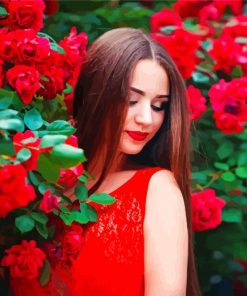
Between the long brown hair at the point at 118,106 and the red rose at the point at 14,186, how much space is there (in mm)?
443

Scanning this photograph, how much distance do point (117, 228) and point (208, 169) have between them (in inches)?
24.4

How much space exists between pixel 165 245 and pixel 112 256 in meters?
0.14

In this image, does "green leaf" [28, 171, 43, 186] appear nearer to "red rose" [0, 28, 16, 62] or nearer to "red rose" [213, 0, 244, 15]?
"red rose" [0, 28, 16, 62]

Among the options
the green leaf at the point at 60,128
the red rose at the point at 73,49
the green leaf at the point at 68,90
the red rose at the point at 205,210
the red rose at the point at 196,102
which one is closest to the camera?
the green leaf at the point at 60,128

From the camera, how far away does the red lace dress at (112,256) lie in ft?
6.04

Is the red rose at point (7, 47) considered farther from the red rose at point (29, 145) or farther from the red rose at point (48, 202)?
the red rose at point (48, 202)

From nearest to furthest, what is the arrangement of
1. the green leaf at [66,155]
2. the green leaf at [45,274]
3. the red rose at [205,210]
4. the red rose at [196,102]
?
the green leaf at [66,155] < the green leaf at [45,274] < the red rose at [205,210] < the red rose at [196,102]

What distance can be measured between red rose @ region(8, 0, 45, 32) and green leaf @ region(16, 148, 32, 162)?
19.4 inches

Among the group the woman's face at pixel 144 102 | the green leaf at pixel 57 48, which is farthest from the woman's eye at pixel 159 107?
the green leaf at pixel 57 48

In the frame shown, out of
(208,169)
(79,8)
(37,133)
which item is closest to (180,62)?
(208,169)

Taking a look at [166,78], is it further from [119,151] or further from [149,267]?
[149,267]

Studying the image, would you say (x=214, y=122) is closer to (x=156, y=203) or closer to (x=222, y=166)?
(x=222, y=166)

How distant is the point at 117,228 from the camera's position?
1873 millimetres

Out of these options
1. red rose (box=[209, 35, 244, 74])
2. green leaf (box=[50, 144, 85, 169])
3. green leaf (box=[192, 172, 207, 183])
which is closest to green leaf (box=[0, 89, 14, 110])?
green leaf (box=[50, 144, 85, 169])
